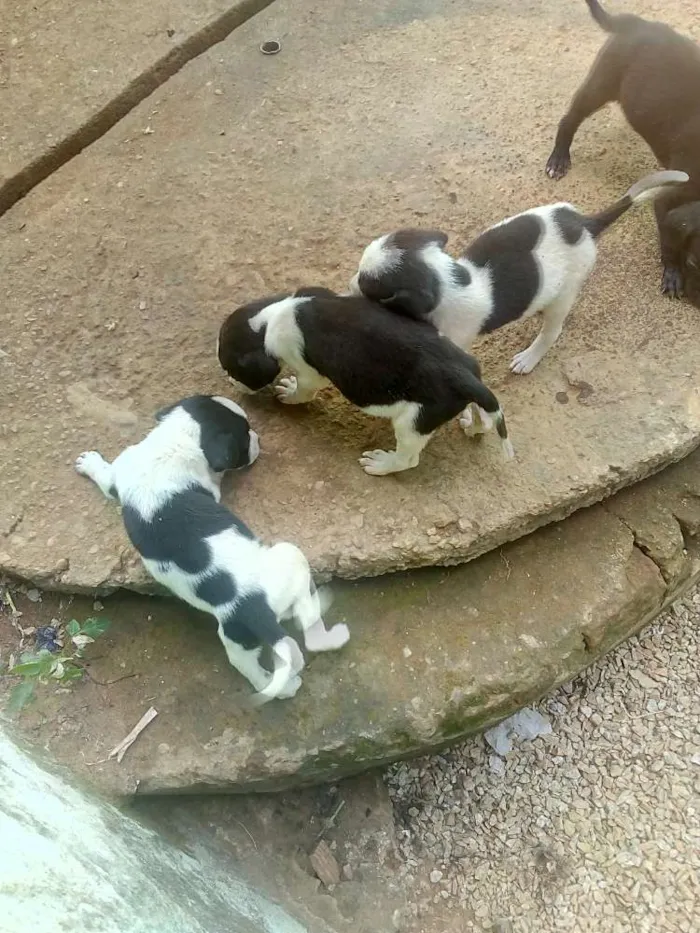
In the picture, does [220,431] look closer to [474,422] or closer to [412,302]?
[412,302]

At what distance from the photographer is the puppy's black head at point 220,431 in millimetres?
2750

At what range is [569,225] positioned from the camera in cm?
302

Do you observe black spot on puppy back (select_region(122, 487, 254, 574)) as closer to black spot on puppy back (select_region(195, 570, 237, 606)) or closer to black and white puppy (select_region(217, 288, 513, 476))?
black spot on puppy back (select_region(195, 570, 237, 606))

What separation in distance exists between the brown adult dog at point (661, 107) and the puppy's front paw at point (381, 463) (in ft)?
4.86

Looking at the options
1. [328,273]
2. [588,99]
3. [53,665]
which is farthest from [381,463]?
[588,99]

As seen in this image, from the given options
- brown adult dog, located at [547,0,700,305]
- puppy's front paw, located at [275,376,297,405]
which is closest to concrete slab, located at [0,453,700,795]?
puppy's front paw, located at [275,376,297,405]

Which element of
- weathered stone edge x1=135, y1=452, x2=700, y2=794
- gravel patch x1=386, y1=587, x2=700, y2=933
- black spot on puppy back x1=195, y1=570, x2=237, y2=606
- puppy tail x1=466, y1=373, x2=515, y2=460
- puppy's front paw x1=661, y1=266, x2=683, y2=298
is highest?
puppy tail x1=466, y1=373, x2=515, y2=460

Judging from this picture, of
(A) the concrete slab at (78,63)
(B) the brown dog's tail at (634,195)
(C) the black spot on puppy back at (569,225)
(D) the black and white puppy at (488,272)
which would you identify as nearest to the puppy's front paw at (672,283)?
(B) the brown dog's tail at (634,195)

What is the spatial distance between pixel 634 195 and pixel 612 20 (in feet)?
4.29

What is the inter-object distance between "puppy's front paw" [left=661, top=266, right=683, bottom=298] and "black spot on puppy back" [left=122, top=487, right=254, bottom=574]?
211cm

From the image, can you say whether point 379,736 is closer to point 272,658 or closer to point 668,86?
point 272,658

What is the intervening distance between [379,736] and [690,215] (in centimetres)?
249

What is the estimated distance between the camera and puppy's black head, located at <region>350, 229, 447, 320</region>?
9.29ft

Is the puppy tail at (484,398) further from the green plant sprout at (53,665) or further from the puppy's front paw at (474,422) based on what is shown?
the green plant sprout at (53,665)
